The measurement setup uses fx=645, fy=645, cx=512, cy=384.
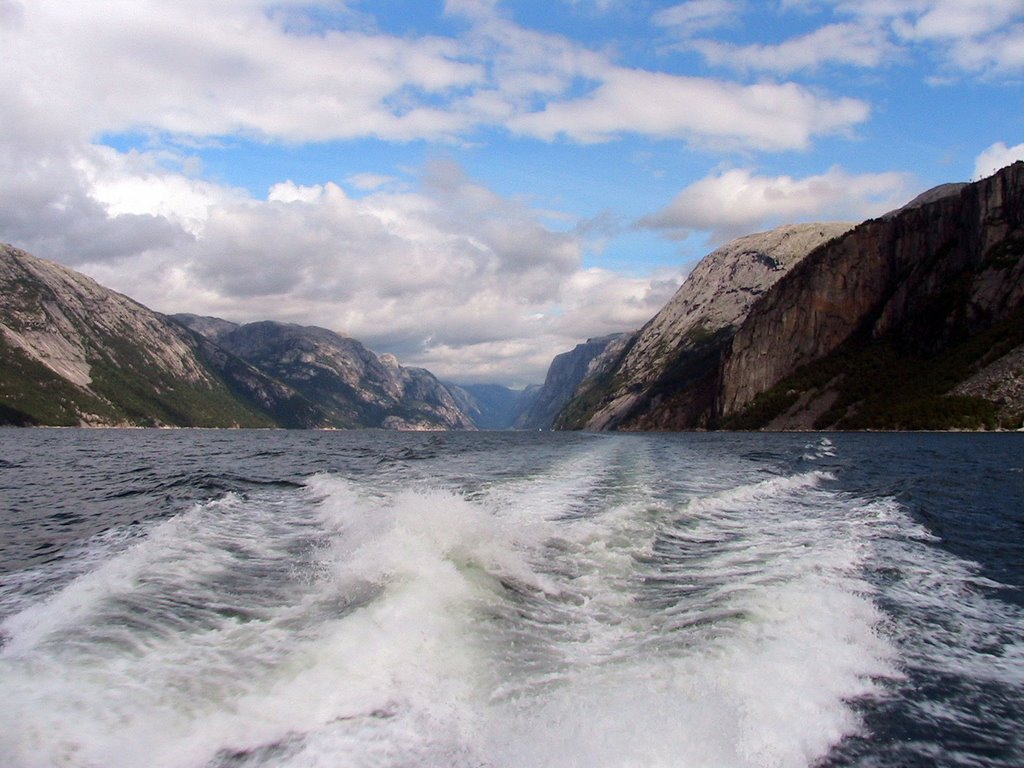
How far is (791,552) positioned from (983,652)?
6.12m

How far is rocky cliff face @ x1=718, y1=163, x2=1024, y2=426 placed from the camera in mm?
140250

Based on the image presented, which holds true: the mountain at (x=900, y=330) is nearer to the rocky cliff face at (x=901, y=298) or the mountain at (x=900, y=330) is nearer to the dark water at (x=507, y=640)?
the rocky cliff face at (x=901, y=298)

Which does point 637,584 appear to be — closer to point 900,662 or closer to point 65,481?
point 900,662

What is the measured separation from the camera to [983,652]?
9.10 metres

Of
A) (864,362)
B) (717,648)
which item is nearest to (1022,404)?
(864,362)

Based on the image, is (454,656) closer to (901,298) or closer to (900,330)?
(900,330)

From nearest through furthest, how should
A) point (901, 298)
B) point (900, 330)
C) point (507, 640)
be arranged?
point (507, 640), point (900, 330), point (901, 298)

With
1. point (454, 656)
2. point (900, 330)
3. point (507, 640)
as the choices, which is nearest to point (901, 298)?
point (900, 330)

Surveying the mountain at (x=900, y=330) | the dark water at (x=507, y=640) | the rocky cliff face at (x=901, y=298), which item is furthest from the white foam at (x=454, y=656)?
the rocky cliff face at (x=901, y=298)

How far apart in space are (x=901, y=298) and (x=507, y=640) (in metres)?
192

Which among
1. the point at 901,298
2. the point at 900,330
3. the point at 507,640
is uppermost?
the point at 901,298

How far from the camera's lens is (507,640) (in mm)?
9406

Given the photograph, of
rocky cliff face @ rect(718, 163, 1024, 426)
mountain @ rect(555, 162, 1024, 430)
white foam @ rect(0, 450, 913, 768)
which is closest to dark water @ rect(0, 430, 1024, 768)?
white foam @ rect(0, 450, 913, 768)

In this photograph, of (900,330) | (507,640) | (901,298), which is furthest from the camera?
(901,298)
